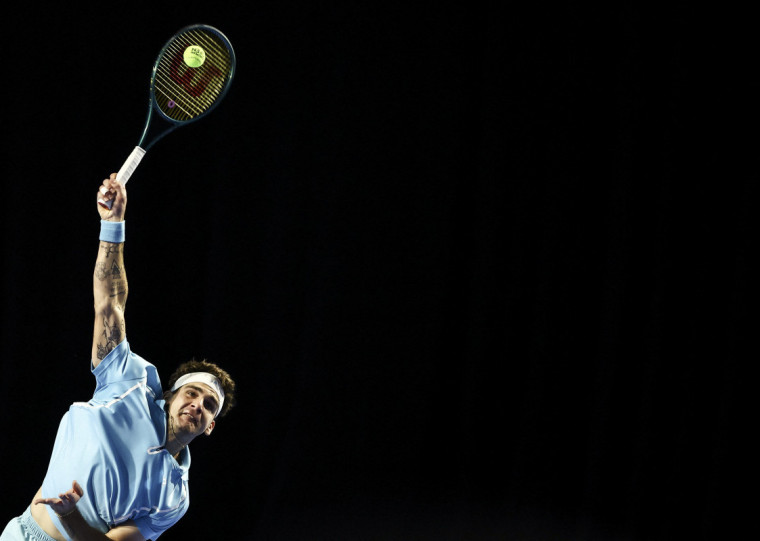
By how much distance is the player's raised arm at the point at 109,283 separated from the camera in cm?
210

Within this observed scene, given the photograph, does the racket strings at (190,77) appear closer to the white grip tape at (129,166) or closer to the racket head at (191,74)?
the racket head at (191,74)

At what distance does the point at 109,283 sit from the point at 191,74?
0.65m

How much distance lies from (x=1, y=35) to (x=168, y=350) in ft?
4.20

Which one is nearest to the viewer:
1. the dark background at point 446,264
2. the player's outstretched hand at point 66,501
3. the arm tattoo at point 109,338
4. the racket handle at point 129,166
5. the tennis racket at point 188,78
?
the player's outstretched hand at point 66,501

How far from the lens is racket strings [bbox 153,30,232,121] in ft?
7.48

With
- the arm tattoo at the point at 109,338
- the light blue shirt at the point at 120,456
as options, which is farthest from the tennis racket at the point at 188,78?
the light blue shirt at the point at 120,456

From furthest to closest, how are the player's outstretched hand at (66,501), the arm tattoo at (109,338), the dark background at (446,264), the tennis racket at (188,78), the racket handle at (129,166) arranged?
the dark background at (446,264) < the tennis racket at (188,78) < the arm tattoo at (109,338) < the racket handle at (129,166) < the player's outstretched hand at (66,501)

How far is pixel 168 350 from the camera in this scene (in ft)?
10.1

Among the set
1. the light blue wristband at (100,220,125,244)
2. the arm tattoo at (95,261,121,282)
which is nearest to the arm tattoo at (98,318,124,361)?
the arm tattoo at (95,261,121,282)

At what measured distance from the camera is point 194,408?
88.0 inches

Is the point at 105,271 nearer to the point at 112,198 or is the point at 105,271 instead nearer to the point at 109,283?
the point at 109,283

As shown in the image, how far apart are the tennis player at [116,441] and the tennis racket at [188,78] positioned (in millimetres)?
291

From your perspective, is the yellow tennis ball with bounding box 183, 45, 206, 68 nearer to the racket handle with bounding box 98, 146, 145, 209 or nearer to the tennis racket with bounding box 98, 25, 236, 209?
the tennis racket with bounding box 98, 25, 236, 209

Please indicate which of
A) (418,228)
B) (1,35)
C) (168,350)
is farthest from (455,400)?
(1,35)
